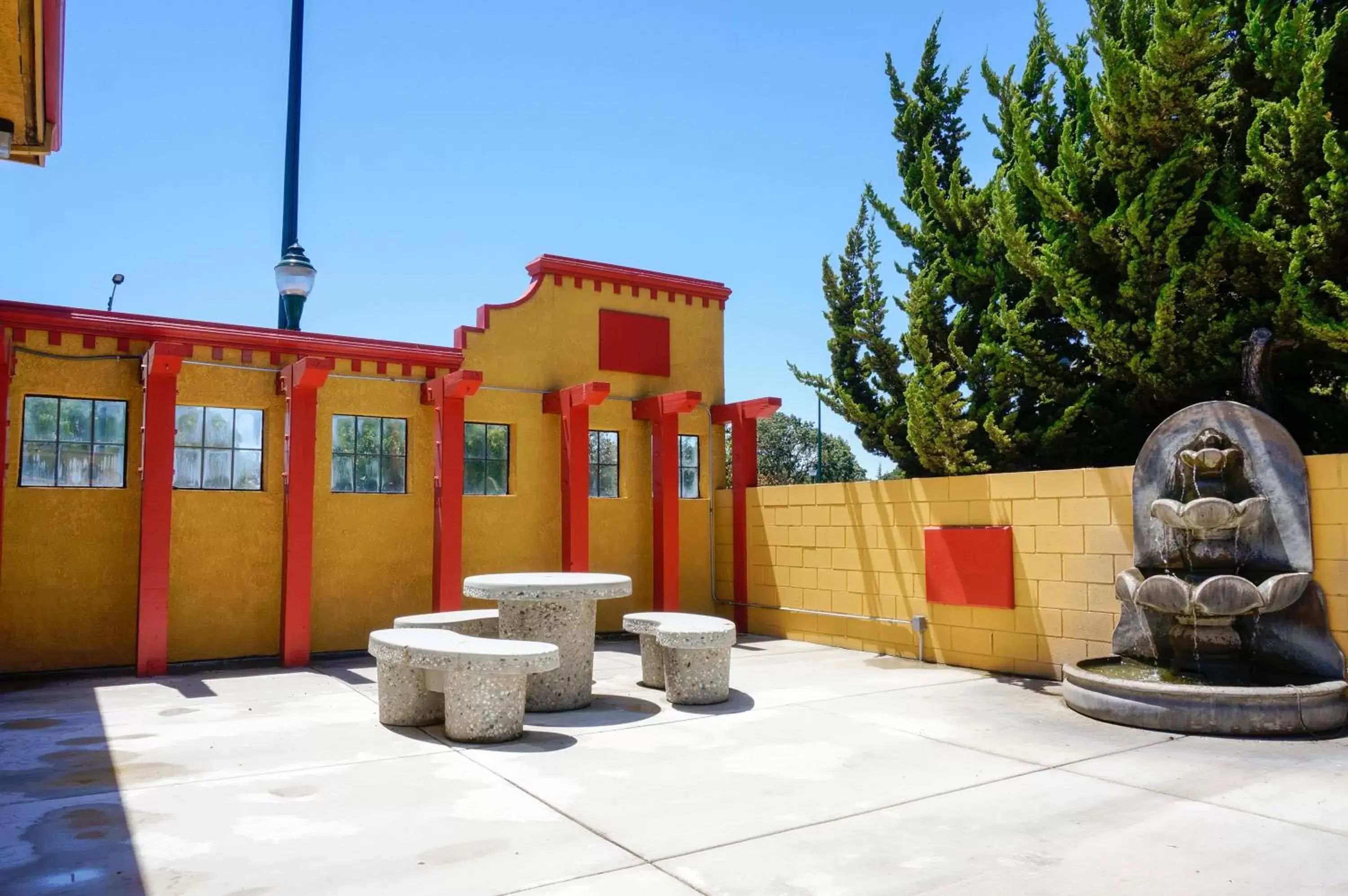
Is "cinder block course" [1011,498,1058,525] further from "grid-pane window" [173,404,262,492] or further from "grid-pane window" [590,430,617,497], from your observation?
"grid-pane window" [173,404,262,492]

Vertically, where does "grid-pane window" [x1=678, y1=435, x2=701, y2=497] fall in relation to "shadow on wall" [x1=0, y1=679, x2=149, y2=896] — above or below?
above

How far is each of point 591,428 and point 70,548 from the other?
6.16 meters

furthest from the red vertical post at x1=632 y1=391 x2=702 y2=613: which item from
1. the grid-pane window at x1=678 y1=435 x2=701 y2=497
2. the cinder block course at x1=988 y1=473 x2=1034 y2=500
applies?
the cinder block course at x1=988 y1=473 x2=1034 y2=500

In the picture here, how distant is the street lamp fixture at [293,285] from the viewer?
12.0m

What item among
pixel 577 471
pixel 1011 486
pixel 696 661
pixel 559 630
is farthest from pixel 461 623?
pixel 1011 486

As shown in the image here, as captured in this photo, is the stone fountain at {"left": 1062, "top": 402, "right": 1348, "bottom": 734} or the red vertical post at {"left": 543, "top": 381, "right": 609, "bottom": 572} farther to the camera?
the red vertical post at {"left": 543, "top": 381, "right": 609, "bottom": 572}

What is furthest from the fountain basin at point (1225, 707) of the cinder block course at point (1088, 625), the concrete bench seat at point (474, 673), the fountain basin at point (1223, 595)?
the concrete bench seat at point (474, 673)

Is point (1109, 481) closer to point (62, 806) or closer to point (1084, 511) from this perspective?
point (1084, 511)

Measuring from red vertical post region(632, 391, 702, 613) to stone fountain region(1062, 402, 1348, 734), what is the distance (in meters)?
5.76

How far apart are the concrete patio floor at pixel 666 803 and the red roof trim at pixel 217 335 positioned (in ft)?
12.3

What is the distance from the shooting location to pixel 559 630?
716 cm

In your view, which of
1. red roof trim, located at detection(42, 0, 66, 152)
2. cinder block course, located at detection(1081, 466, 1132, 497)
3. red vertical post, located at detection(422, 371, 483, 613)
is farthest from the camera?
red vertical post, located at detection(422, 371, 483, 613)

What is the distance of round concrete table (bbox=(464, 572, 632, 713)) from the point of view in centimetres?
712

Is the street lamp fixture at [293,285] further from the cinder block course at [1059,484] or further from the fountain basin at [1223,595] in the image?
the fountain basin at [1223,595]
